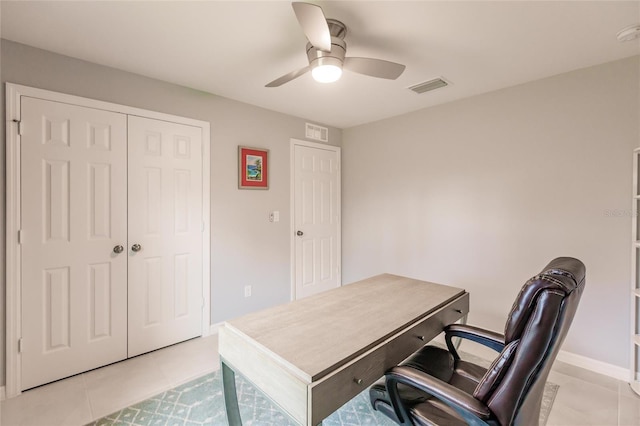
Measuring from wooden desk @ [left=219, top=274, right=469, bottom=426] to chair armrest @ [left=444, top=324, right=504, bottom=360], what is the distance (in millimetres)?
80

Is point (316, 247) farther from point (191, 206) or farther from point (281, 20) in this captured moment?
point (281, 20)

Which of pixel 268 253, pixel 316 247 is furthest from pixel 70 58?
pixel 316 247

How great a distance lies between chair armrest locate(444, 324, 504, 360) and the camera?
1460 millimetres

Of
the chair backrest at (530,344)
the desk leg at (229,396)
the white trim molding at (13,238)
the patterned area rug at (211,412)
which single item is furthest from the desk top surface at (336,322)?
the white trim molding at (13,238)

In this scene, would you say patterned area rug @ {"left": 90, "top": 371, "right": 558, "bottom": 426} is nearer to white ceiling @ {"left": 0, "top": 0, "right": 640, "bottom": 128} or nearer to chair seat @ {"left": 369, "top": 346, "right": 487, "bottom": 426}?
chair seat @ {"left": 369, "top": 346, "right": 487, "bottom": 426}

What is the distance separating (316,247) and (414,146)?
176 cm

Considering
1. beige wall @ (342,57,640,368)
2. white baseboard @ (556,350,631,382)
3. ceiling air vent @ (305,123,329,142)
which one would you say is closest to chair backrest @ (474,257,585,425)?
beige wall @ (342,57,640,368)

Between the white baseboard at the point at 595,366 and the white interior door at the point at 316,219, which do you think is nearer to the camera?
the white baseboard at the point at 595,366

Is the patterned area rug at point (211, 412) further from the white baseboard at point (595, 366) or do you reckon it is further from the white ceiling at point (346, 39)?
the white ceiling at point (346, 39)

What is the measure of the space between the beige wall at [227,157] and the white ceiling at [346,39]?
0.39 ft

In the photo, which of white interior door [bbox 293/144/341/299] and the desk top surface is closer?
the desk top surface

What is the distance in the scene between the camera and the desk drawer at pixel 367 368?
1.02 m

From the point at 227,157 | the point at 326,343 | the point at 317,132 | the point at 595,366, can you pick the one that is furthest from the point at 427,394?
the point at 317,132

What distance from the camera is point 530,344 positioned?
3.09 ft
